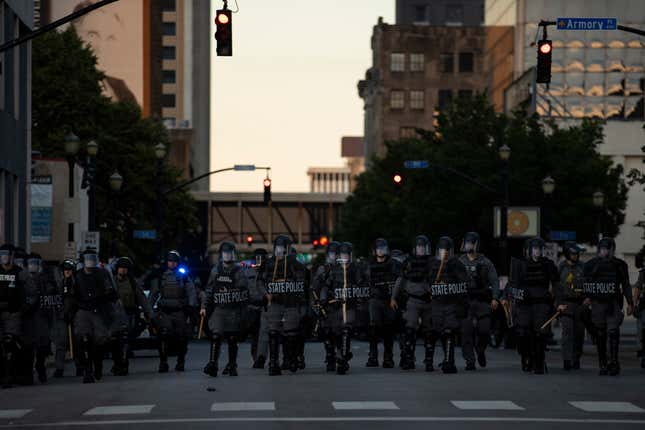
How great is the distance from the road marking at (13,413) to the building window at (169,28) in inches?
5979

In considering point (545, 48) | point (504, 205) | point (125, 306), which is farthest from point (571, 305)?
point (504, 205)

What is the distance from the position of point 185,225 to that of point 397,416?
5618 cm

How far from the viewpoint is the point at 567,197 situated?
65125 mm

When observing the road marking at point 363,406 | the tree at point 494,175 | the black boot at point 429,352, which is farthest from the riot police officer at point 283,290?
the tree at point 494,175

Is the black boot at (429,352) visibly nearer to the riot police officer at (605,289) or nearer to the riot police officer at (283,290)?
the riot police officer at (283,290)

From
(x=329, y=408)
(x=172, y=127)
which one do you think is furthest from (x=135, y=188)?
(x=172, y=127)

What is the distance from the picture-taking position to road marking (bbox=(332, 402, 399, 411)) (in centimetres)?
1681

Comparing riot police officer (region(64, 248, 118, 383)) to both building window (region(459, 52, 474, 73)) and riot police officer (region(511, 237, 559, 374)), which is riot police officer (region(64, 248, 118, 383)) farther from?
building window (region(459, 52, 474, 73))

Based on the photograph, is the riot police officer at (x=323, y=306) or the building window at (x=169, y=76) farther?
the building window at (x=169, y=76)

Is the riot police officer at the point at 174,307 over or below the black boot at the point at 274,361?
over

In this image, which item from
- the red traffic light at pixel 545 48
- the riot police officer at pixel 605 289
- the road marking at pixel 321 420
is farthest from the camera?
the red traffic light at pixel 545 48

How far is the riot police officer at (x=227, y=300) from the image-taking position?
23578 millimetres

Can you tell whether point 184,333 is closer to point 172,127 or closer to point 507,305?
point 507,305

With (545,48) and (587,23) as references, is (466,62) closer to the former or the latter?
(545,48)
